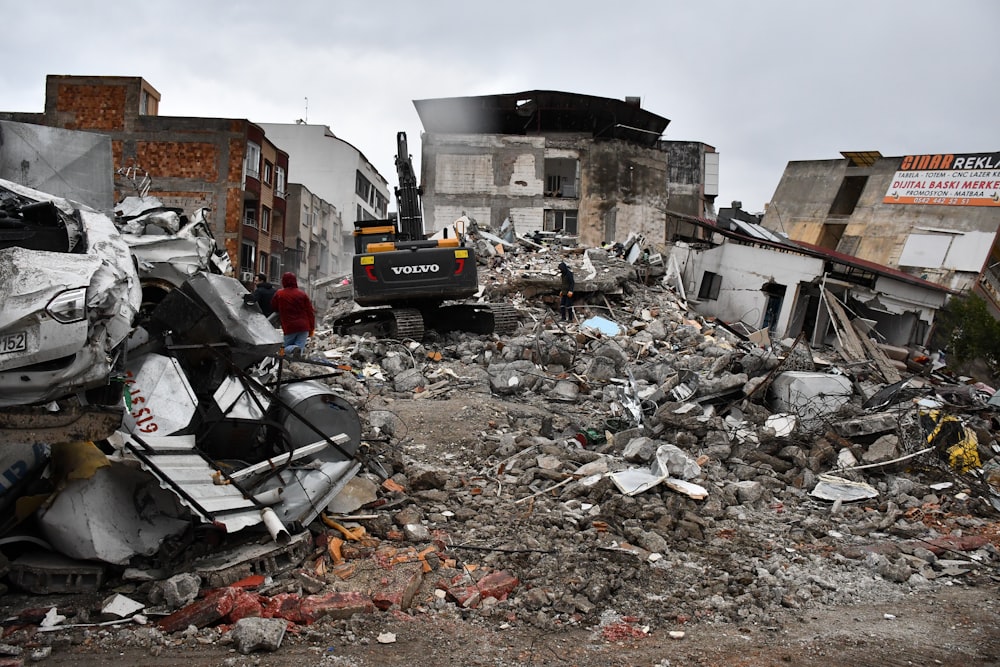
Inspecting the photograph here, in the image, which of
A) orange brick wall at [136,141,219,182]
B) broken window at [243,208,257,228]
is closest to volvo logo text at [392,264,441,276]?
orange brick wall at [136,141,219,182]

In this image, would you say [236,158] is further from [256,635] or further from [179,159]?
[256,635]

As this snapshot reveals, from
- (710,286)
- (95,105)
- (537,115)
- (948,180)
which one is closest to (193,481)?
(710,286)

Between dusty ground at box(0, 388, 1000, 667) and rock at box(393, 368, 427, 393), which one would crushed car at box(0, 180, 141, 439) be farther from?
rock at box(393, 368, 427, 393)

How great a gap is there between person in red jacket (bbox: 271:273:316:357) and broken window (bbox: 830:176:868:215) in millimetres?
33558

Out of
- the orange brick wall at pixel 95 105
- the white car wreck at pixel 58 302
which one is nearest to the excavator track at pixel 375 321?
the white car wreck at pixel 58 302

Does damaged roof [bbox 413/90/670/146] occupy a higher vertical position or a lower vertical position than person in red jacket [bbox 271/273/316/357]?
higher

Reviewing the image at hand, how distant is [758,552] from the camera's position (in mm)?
5301

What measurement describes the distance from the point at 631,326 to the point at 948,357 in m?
7.94

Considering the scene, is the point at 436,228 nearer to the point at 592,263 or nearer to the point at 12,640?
the point at 592,263

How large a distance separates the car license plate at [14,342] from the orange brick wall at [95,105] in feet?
88.0

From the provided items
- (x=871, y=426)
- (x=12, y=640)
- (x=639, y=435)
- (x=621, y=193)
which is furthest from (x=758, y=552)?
(x=621, y=193)

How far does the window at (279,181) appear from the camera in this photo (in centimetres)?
3255

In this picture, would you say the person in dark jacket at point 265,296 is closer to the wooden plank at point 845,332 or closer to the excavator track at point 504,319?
the excavator track at point 504,319

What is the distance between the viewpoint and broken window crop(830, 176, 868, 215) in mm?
36844
